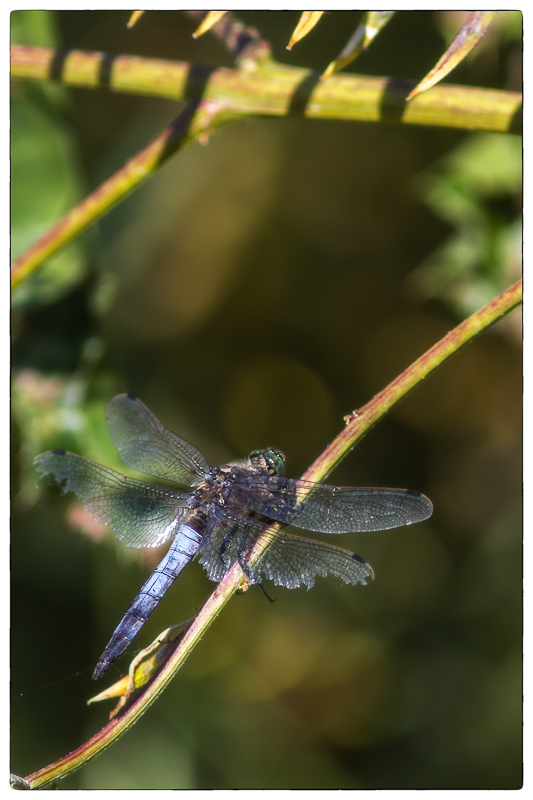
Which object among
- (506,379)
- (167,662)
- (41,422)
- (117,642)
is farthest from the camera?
(506,379)

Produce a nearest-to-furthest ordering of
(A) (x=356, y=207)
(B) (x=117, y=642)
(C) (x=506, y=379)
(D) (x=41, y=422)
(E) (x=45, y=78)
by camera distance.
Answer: (B) (x=117, y=642)
(E) (x=45, y=78)
(D) (x=41, y=422)
(C) (x=506, y=379)
(A) (x=356, y=207)

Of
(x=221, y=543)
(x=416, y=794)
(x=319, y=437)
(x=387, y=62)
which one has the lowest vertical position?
(x=416, y=794)

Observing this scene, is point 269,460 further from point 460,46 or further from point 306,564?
point 460,46

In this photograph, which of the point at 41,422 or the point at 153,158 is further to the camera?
the point at 41,422

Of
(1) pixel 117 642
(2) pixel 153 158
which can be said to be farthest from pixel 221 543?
(2) pixel 153 158

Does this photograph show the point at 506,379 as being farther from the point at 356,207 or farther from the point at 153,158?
the point at 153,158

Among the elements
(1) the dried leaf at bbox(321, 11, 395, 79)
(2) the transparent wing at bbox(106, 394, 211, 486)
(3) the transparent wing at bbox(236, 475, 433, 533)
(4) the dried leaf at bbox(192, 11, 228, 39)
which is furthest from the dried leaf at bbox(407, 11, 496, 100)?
(2) the transparent wing at bbox(106, 394, 211, 486)

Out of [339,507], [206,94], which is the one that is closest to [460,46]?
[206,94]

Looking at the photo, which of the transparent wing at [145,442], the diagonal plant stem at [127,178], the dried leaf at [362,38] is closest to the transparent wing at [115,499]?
the transparent wing at [145,442]
